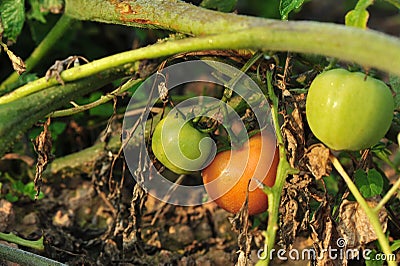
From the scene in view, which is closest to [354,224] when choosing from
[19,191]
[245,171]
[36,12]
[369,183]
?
[369,183]

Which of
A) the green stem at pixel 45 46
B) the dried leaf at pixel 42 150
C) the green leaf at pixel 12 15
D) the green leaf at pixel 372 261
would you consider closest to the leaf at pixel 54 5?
the green stem at pixel 45 46

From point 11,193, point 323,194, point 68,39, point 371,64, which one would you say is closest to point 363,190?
point 323,194

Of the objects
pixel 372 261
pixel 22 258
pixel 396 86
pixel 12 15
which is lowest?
pixel 22 258

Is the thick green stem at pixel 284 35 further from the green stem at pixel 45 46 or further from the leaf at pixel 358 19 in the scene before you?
the green stem at pixel 45 46

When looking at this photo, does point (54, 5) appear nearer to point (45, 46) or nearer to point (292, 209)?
point (45, 46)

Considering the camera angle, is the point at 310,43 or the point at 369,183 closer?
the point at 310,43

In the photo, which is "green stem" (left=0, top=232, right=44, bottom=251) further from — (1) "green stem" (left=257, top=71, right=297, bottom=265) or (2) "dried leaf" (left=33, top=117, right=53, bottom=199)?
(1) "green stem" (left=257, top=71, right=297, bottom=265)
